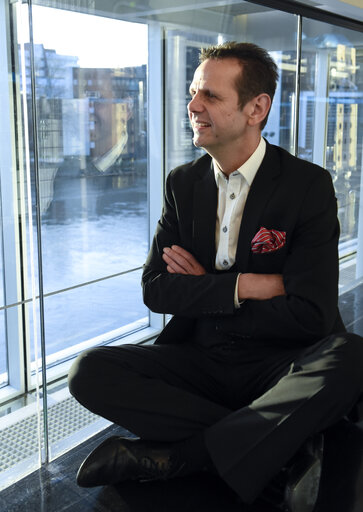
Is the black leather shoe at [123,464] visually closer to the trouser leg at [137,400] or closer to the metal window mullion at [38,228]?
the trouser leg at [137,400]

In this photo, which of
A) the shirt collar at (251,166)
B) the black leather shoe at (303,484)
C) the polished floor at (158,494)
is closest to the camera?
the black leather shoe at (303,484)

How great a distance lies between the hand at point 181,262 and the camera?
1.90m

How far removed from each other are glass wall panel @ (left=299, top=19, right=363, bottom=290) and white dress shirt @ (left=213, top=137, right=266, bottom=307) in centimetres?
183

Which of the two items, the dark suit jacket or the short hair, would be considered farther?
the short hair

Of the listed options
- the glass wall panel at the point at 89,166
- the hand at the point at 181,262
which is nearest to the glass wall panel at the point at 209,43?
the glass wall panel at the point at 89,166

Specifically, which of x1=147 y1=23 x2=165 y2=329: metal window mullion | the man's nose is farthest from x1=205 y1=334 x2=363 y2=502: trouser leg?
x1=147 y1=23 x2=165 y2=329: metal window mullion

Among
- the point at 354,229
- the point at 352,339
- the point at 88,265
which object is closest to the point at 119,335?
the point at 88,265

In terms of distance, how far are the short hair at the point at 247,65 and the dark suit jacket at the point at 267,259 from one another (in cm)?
20

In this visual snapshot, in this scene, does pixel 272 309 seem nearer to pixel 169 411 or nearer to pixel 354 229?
pixel 169 411

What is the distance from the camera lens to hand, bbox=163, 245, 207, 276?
190 centimetres

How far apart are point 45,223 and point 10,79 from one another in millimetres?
591

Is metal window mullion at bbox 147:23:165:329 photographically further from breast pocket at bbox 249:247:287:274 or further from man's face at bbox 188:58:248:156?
breast pocket at bbox 249:247:287:274

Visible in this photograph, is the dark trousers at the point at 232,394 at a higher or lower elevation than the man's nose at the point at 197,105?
lower

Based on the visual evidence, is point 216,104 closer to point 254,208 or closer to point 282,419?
point 254,208
